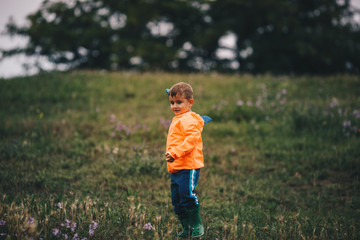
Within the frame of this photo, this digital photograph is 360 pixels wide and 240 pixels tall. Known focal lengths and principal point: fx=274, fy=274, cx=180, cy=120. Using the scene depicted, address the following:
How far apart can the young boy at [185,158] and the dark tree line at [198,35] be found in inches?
615

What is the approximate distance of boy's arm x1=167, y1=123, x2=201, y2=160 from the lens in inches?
114

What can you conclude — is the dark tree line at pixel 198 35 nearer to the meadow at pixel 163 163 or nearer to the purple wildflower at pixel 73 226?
the meadow at pixel 163 163

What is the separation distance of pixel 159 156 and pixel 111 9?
731 inches

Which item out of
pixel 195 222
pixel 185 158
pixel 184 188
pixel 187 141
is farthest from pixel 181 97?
pixel 195 222

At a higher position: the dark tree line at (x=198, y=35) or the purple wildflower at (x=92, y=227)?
the dark tree line at (x=198, y=35)

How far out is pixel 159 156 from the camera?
214 inches

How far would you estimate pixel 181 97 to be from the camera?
3039 millimetres

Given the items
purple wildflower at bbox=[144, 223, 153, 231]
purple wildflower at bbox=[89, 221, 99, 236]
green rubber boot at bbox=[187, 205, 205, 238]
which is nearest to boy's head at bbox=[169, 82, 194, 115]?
green rubber boot at bbox=[187, 205, 205, 238]

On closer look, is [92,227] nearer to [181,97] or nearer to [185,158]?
[185,158]

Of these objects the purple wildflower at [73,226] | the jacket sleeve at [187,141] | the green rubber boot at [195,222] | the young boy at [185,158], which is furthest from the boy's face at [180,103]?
the purple wildflower at [73,226]

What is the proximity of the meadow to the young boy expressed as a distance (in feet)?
0.87

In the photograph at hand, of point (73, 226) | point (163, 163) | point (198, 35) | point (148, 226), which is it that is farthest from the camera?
point (198, 35)

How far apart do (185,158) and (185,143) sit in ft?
0.64

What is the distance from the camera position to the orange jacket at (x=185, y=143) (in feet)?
9.54
